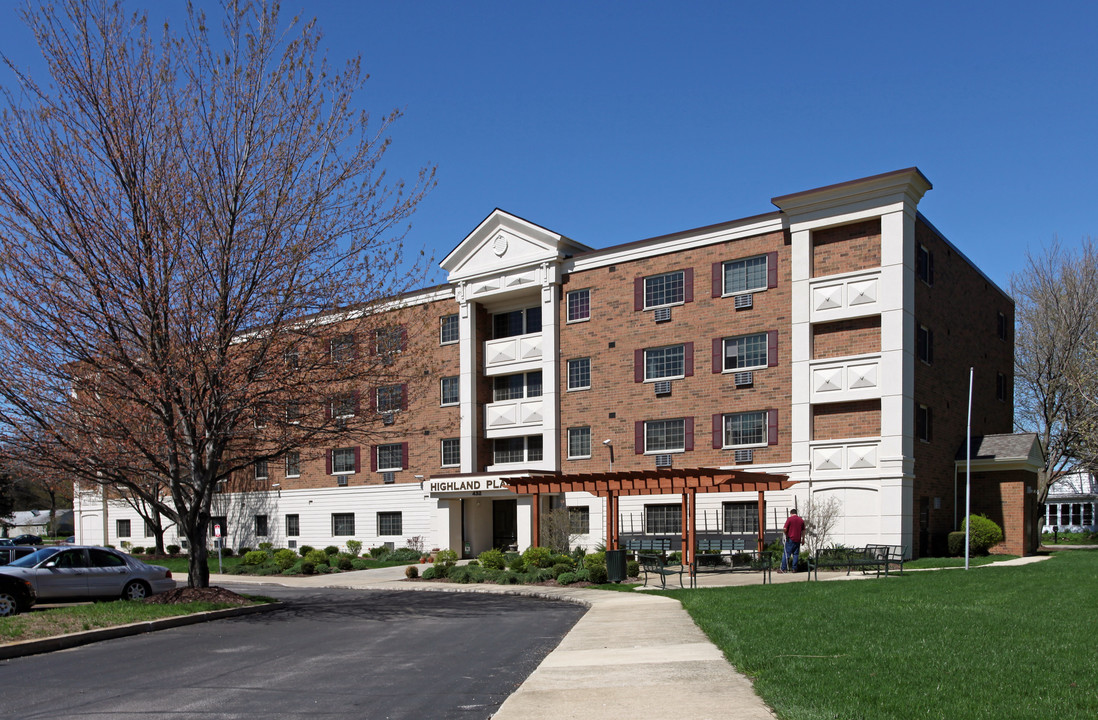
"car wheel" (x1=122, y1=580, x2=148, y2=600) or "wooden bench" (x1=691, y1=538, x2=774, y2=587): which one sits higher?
"car wheel" (x1=122, y1=580, x2=148, y2=600)

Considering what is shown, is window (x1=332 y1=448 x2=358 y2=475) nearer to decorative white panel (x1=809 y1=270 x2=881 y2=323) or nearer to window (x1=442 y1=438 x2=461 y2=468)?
window (x1=442 y1=438 x2=461 y2=468)

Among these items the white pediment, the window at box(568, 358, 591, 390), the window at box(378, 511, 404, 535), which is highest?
the white pediment

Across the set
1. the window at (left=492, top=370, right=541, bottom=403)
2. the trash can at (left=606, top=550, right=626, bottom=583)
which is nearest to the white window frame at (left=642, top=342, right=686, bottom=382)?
the window at (left=492, top=370, right=541, bottom=403)

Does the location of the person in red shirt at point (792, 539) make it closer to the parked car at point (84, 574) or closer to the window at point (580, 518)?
the window at point (580, 518)

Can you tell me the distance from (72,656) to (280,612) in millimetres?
6607

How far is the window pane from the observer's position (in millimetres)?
35500

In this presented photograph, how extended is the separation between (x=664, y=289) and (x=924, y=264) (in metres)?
9.16

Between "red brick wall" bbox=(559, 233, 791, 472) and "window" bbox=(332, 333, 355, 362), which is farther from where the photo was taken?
"red brick wall" bbox=(559, 233, 791, 472)

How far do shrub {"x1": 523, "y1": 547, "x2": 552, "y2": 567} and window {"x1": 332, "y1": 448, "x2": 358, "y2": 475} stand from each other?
18296 millimetres

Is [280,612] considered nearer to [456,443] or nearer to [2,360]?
→ [2,360]

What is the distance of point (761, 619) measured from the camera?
14.1 meters

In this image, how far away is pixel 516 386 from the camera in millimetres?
41156

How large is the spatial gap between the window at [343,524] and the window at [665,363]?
17263mm

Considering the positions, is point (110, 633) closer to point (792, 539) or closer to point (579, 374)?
point (792, 539)
